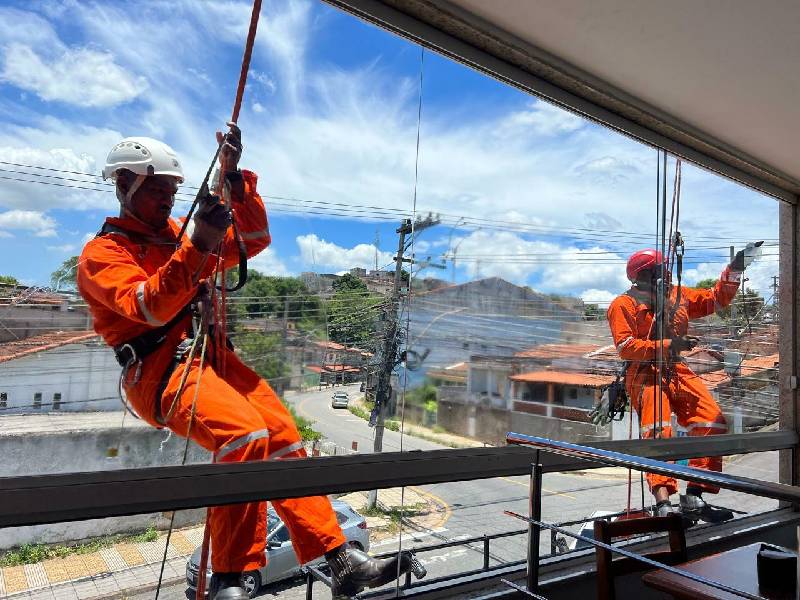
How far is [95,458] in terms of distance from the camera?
1410 millimetres

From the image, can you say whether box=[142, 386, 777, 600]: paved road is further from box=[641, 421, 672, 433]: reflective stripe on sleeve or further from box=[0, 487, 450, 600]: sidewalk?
box=[641, 421, 672, 433]: reflective stripe on sleeve

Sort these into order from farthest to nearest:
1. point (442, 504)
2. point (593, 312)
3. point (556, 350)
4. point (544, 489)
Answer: point (593, 312) → point (556, 350) → point (544, 489) → point (442, 504)

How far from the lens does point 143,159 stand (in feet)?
4.96

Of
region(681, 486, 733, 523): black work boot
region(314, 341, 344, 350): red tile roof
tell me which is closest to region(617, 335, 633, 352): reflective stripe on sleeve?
region(681, 486, 733, 523): black work boot

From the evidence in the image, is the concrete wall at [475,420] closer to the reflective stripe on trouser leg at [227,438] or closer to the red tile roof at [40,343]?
the reflective stripe on trouser leg at [227,438]

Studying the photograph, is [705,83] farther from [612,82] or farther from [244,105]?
[244,105]

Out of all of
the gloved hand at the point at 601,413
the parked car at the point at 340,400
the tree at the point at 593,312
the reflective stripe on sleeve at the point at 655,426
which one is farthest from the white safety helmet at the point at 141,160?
the reflective stripe on sleeve at the point at 655,426

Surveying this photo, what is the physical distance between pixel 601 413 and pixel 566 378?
35 cm

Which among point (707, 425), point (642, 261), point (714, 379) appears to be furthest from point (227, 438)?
point (714, 379)

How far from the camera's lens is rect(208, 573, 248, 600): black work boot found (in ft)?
5.08

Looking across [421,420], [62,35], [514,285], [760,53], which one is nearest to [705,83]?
[760,53]

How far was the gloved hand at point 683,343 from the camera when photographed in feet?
11.0

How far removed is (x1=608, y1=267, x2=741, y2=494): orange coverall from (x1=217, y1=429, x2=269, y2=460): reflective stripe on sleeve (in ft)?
6.77

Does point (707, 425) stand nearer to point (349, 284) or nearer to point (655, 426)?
point (655, 426)
